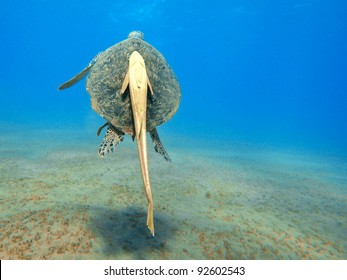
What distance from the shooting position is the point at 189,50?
102062mm

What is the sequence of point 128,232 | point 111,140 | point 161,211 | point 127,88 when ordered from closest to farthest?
1. point 127,88
2. point 111,140
3. point 128,232
4. point 161,211

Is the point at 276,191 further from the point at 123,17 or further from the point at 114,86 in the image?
the point at 123,17

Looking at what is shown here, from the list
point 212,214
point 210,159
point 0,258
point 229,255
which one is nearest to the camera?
point 0,258

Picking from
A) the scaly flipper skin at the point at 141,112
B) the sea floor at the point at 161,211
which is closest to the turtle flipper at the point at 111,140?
the scaly flipper skin at the point at 141,112

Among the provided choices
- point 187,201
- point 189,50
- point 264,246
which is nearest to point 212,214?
point 187,201

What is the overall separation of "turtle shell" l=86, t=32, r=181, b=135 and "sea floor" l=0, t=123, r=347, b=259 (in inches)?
146

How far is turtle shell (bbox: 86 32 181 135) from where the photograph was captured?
10.4ft

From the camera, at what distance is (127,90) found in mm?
3025

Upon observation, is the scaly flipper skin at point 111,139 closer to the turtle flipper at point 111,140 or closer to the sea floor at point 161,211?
the turtle flipper at point 111,140

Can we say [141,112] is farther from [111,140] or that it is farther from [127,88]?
[111,140]

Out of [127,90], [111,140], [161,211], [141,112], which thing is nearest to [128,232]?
[161,211]

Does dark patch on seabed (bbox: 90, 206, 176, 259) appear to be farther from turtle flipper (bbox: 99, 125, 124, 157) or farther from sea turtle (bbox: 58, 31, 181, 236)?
sea turtle (bbox: 58, 31, 181, 236)

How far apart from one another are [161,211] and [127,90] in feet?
20.5

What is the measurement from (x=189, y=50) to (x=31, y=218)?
10576cm
